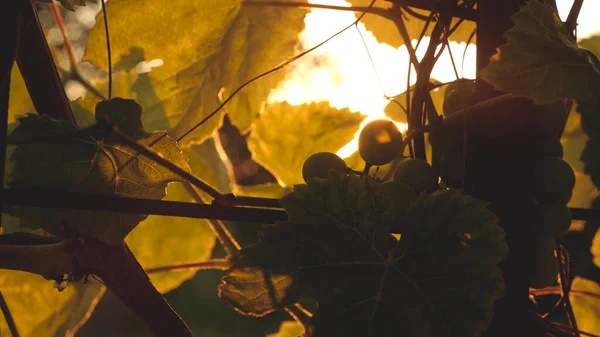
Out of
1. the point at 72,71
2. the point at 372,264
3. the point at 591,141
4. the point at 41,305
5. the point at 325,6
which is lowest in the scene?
the point at 591,141

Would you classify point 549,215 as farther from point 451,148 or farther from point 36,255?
point 36,255

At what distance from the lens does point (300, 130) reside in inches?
39.4

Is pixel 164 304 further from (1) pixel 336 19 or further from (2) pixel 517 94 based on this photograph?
(1) pixel 336 19

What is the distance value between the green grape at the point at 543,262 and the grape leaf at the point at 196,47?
0.47m

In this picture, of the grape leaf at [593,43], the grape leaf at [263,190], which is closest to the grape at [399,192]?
the grape leaf at [263,190]

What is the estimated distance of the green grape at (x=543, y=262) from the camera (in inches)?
22.2

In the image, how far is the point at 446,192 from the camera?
50 cm

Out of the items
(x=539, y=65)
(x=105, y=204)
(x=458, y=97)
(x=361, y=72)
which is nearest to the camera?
(x=105, y=204)

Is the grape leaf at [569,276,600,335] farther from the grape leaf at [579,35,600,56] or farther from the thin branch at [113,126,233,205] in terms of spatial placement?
the thin branch at [113,126,233,205]

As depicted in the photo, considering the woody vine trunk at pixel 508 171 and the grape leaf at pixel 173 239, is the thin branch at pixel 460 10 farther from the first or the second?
the grape leaf at pixel 173 239

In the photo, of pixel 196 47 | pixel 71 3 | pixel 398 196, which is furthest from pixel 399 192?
pixel 196 47

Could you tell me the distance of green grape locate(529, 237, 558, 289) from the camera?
22.2 inches

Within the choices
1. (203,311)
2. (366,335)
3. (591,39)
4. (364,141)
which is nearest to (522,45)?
(364,141)

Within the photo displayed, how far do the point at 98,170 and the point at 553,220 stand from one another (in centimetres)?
40
